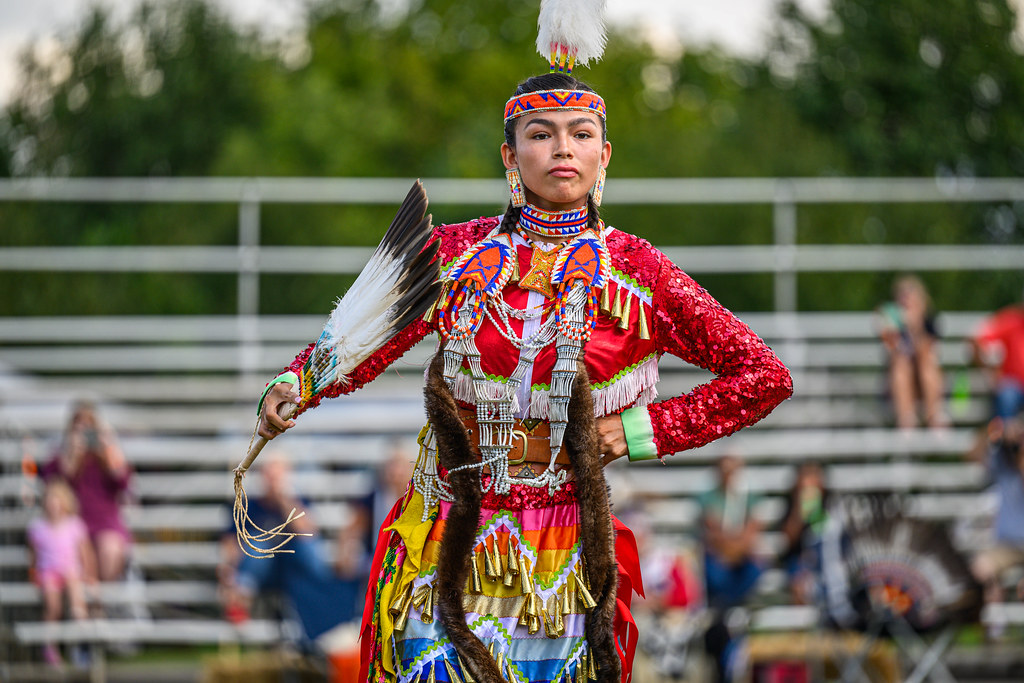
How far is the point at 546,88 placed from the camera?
3.35 metres

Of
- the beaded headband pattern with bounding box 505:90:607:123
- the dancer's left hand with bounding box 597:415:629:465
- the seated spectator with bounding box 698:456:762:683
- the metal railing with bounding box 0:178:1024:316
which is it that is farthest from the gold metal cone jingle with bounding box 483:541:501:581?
the metal railing with bounding box 0:178:1024:316

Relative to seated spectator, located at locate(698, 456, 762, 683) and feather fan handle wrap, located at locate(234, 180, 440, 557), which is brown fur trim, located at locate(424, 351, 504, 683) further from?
seated spectator, located at locate(698, 456, 762, 683)

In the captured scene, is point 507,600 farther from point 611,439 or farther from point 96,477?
point 96,477

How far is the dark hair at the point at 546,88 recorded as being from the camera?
3.36 metres

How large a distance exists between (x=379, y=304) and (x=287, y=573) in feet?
16.0

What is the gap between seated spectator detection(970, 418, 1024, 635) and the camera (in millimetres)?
8125

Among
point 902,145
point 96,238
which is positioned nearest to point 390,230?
point 96,238

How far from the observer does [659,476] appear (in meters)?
9.91

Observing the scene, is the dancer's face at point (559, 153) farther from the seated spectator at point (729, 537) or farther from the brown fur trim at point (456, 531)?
the seated spectator at point (729, 537)

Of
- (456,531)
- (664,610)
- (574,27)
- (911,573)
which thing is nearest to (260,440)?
(456,531)

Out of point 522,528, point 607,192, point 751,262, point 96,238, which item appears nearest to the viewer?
point 522,528

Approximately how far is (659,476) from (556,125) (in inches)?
270

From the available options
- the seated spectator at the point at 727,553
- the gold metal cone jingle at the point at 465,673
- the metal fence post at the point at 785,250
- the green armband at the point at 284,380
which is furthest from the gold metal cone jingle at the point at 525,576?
the metal fence post at the point at 785,250

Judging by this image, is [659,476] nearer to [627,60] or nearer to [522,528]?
[522,528]
